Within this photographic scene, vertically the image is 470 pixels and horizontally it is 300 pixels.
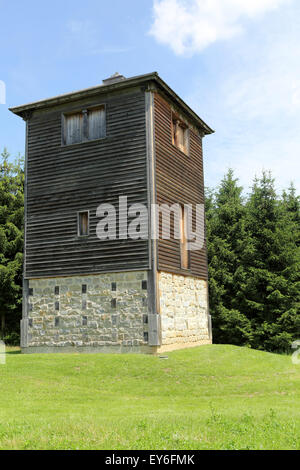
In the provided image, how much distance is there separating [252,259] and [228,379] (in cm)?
1363

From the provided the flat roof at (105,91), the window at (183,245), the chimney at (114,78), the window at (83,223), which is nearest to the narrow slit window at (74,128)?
the flat roof at (105,91)

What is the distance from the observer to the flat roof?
20.6 meters

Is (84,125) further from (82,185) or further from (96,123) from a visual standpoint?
(82,185)

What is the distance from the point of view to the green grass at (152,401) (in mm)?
7812

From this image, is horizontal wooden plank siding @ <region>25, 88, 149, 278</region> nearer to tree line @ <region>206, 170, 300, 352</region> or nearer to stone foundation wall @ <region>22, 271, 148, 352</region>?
stone foundation wall @ <region>22, 271, 148, 352</region>

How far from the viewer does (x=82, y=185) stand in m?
21.4

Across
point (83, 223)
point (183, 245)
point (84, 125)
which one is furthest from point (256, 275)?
point (84, 125)

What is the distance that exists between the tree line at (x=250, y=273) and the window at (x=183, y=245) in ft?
20.6

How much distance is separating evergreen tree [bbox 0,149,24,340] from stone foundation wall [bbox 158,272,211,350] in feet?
47.3

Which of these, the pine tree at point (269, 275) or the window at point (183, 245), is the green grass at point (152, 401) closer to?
the window at point (183, 245)

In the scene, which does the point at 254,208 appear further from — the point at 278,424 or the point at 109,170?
the point at 278,424

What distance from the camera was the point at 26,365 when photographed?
17.5 m

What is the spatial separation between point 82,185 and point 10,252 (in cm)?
1488

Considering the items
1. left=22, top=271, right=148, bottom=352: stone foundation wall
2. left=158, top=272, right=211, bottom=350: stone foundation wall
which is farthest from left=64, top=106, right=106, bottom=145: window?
left=158, top=272, right=211, bottom=350: stone foundation wall
